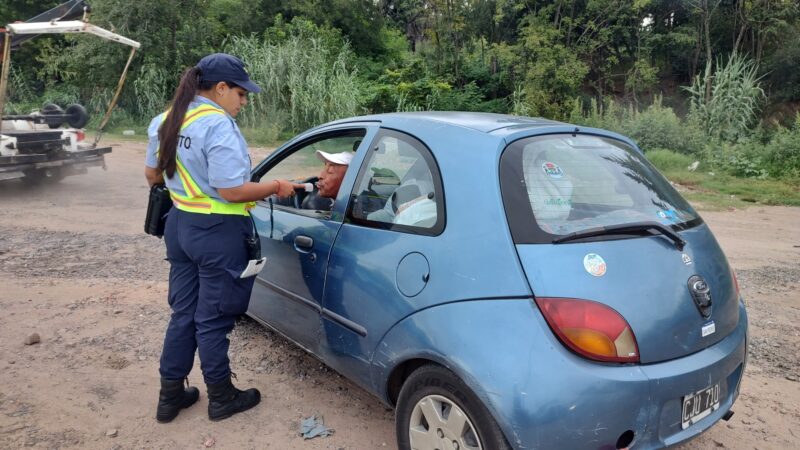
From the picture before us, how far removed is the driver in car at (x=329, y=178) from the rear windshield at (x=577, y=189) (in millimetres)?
1180

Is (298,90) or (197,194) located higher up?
(298,90)

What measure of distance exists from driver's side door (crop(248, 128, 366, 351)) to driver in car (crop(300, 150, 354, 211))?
0.05 meters

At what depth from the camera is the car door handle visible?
296 cm

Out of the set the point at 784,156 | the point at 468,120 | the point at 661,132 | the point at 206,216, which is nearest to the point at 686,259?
the point at 468,120

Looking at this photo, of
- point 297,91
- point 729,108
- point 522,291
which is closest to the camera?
point 522,291

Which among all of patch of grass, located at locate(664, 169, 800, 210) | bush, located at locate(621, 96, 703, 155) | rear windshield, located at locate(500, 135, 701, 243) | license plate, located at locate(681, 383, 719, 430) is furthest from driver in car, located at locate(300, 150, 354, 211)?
bush, located at locate(621, 96, 703, 155)

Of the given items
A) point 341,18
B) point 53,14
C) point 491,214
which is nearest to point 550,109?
point 341,18

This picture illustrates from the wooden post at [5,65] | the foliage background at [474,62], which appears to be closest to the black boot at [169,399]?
the wooden post at [5,65]

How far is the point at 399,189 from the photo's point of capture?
271cm

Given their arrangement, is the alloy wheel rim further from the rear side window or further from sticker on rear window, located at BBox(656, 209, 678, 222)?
sticker on rear window, located at BBox(656, 209, 678, 222)

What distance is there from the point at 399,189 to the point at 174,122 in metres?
1.14

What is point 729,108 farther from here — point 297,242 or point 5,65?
point 5,65

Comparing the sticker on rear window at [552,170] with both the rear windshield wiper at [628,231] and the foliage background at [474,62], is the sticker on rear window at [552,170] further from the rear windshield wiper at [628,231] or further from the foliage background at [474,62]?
the foliage background at [474,62]

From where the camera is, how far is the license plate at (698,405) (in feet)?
6.79
